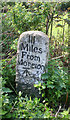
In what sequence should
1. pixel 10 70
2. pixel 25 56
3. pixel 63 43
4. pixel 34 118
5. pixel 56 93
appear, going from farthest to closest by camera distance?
pixel 63 43 → pixel 10 70 → pixel 25 56 → pixel 56 93 → pixel 34 118

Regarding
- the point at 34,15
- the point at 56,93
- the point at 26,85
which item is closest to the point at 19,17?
the point at 34,15

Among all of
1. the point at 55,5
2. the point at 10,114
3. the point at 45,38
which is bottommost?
the point at 10,114

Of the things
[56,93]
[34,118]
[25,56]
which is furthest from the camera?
[25,56]

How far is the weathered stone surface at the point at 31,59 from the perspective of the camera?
6.79ft

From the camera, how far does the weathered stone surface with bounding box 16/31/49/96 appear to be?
207cm

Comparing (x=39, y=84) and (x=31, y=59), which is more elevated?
(x=31, y=59)

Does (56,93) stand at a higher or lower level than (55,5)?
lower

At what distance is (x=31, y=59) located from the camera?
2.17 m

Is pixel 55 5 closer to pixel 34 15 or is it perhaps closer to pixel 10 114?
pixel 34 15

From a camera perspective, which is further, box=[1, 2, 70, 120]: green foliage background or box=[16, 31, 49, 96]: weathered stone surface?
box=[16, 31, 49, 96]: weathered stone surface

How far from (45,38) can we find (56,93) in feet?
2.62

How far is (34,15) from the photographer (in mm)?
2814

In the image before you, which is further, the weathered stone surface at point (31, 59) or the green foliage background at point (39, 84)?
the weathered stone surface at point (31, 59)

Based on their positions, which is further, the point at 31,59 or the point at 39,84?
the point at 31,59
